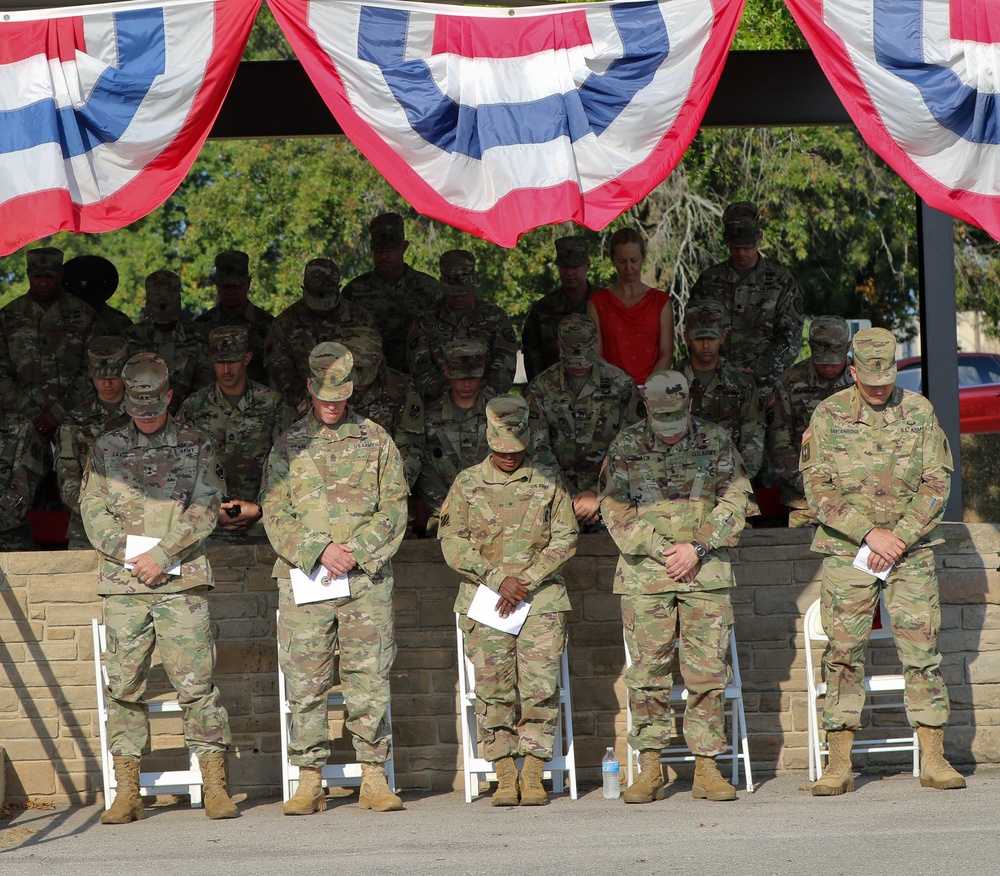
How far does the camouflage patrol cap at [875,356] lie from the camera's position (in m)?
7.48

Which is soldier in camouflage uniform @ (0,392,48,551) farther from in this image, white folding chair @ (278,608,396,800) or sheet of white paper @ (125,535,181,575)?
white folding chair @ (278,608,396,800)

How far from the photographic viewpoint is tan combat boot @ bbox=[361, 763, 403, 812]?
24.6ft

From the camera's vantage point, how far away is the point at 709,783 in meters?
7.52

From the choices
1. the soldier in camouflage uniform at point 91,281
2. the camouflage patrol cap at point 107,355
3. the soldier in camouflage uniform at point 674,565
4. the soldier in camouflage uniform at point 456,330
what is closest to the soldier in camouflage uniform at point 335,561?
the soldier in camouflage uniform at point 674,565

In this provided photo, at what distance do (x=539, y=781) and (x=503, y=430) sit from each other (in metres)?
1.79

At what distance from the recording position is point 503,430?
7.60 meters

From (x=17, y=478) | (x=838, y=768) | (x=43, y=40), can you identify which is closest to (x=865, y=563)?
(x=838, y=768)

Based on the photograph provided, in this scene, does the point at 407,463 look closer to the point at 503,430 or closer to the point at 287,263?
the point at 503,430

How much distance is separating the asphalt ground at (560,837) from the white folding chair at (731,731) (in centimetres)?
19

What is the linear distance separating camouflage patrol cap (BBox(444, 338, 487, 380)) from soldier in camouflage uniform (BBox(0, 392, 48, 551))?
2.67 metres

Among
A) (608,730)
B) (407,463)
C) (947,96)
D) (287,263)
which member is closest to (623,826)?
(608,730)

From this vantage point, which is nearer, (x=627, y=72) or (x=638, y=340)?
(x=627, y=72)

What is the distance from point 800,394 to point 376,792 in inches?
139

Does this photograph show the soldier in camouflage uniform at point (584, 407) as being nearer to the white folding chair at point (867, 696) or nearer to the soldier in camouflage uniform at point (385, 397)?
the soldier in camouflage uniform at point (385, 397)
